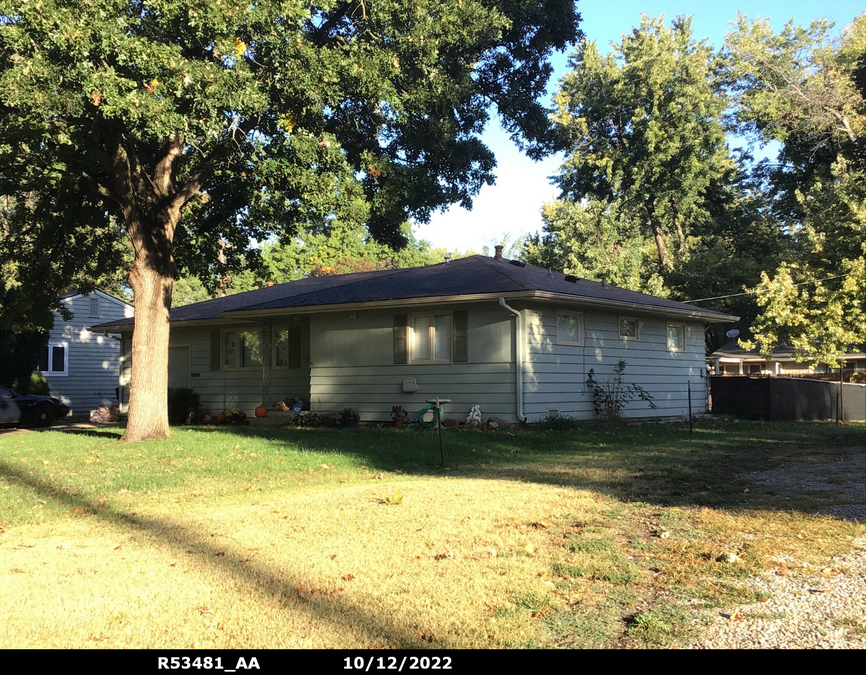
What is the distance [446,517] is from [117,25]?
910 cm

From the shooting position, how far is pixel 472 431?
50.6ft

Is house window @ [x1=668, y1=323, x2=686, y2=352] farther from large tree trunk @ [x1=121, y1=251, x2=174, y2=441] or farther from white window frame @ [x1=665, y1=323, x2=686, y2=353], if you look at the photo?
large tree trunk @ [x1=121, y1=251, x2=174, y2=441]

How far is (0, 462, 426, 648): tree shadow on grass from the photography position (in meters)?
3.93

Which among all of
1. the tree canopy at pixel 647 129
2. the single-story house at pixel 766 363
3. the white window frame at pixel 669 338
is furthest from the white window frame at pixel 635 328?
the tree canopy at pixel 647 129

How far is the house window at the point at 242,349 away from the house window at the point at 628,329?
31.3 ft

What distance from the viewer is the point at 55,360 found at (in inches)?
1183

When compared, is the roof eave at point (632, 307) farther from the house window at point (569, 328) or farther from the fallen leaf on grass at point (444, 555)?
the fallen leaf on grass at point (444, 555)

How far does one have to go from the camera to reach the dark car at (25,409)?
Result: 23.0m

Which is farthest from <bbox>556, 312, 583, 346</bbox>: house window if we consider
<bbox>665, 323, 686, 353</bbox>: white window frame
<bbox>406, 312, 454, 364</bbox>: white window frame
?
<bbox>665, 323, 686, 353</bbox>: white window frame

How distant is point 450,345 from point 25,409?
552 inches

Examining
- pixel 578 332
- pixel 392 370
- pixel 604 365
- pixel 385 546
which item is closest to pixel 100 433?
pixel 392 370

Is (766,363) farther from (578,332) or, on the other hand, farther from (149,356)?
(149,356)

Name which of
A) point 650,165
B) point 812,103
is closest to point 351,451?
point 650,165

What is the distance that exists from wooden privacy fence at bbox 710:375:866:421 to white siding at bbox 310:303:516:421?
30.6ft
